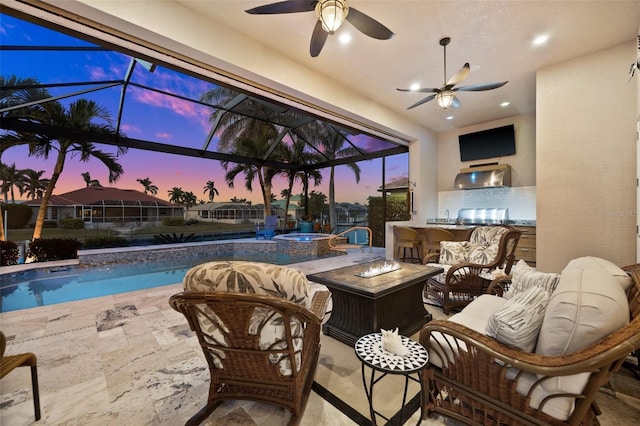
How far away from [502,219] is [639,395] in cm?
462

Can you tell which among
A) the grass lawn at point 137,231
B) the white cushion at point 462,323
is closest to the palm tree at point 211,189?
the grass lawn at point 137,231

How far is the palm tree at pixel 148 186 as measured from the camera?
894 centimetres

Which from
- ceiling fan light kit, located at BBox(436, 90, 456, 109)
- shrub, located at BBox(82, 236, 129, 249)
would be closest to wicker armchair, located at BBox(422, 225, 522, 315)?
ceiling fan light kit, located at BBox(436, 90, 456, 109)

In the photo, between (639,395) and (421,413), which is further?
(639,395)

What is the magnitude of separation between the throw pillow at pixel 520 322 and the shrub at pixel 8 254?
26.9ft

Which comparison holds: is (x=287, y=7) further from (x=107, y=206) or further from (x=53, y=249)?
(x=107, y=206)

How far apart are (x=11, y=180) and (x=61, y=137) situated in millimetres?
1579

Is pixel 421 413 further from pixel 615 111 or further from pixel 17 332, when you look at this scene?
pixel 615 111

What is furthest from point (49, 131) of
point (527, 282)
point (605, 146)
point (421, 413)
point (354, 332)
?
point (605, 146)

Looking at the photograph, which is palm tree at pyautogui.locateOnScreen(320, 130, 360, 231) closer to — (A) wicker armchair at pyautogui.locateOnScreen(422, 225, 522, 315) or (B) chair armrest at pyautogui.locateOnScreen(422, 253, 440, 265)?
(B) chair armrest at pyautogui.locateOnScreen(422, 253, 440, 265)

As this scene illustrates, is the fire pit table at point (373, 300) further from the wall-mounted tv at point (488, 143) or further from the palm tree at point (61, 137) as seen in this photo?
the palm tree at point (61, 137)

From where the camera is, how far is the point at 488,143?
6266mm

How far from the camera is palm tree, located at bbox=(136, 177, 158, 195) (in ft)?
29.3

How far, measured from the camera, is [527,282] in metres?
2.02
